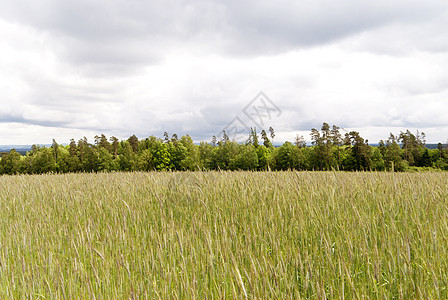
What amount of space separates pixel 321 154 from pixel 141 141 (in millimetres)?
22495

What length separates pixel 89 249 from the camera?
2.37 meters

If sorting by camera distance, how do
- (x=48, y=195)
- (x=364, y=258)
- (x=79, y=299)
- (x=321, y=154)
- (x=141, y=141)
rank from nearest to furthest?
(x=79, y=299)
(x=364, y=258)
(x=48, y=195)
(x=321, y=154)
(x=141, y=141)

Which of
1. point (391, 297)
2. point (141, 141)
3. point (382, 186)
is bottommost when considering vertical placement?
point (391, 297)

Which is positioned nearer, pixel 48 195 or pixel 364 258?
pixel 364 258

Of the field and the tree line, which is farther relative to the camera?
the tree line

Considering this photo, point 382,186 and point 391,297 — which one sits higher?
point 382,186

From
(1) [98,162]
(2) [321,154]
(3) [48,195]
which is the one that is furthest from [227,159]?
(3) [48,195]

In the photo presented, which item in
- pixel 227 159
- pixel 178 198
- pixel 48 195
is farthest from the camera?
pixel 227 159

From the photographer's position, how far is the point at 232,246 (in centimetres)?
232

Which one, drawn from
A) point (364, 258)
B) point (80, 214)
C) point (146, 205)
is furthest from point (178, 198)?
point (364, 258)

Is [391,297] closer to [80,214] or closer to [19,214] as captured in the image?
[80,214]

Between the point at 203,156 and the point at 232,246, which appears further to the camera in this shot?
the point at 203,156

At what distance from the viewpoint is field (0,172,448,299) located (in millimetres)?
1661

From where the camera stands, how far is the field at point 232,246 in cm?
166
